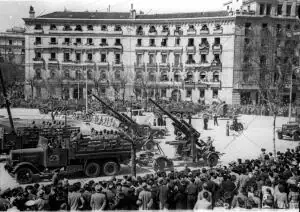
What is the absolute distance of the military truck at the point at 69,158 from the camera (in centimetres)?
1647

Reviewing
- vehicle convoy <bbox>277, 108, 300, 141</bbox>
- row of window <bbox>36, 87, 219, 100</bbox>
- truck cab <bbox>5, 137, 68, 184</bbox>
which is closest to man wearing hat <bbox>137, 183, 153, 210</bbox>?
truck cab <bbox>5, 137, 68, 184</bbox>

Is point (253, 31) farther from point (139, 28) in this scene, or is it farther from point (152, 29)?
point (139, 28)

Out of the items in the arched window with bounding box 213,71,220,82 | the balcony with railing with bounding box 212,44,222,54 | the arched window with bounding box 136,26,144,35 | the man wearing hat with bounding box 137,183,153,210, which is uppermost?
the arched window with bounding box 136,26,144,35

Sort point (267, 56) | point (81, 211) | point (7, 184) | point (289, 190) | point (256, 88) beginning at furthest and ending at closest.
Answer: point (256, 88), point (267, 56), point (7, 184), point (289, 190), point (81, 211)

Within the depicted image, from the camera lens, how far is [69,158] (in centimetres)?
1709

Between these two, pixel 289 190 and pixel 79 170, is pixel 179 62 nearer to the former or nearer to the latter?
pixel 79 170

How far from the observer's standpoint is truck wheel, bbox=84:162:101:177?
1745 cm

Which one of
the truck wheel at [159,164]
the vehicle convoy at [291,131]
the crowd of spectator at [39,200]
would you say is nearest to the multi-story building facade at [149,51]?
the vehicle convoy at [291,131]

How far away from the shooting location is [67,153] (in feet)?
56.0

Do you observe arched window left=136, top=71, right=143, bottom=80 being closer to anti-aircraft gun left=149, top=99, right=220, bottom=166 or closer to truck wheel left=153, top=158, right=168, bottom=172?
anti-aircraft gun left=149, top=99, right=220, bottom=166

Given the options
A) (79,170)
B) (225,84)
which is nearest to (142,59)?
(225,84)

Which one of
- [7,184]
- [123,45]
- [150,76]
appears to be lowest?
[7,184]

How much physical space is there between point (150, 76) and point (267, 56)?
17.9 m

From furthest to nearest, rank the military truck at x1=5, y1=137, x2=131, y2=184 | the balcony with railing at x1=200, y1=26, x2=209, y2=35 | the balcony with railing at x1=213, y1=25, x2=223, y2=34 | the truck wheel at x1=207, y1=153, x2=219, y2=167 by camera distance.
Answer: the balcony with railing at x1=200, y1=26, x2=209, y2=35 → the balcony with railing at x1=213, y1=25, x2=223, y2=34 → the truck wheel at x1=207, y1=153, x2=219, y2=167 → the military truck at x1=5, y1=137, x2=131, y2=184
